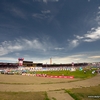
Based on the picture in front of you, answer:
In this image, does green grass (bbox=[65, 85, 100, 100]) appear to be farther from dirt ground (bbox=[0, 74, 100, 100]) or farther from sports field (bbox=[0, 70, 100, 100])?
sports field (bbox=[0, 70, 100, 100])

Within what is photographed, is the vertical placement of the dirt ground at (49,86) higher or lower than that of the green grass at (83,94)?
higher

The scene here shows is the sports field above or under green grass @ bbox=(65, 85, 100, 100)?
above

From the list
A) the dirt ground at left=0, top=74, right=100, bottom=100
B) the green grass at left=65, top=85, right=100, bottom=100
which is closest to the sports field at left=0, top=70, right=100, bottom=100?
the dirt ground at left=0, top=74, right=100, bottom=100

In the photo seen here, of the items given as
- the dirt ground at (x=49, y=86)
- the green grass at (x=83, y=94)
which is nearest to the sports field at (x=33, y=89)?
the dirt ground at (x=49, y=86)

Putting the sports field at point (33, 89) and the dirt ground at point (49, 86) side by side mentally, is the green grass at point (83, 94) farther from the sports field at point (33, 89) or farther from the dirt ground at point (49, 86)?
the sports field at point (33, 89)

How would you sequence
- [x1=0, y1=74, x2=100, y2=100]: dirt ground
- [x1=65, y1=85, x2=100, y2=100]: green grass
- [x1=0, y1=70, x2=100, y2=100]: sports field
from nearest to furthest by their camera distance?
[x1=65, y1=85, x2=100, y2=100]: green grass, [x1=0, y1=70, x2=100, y2=100]: sports field, [x1=0, y1=74, x2=100, y2=100]: dirt ground

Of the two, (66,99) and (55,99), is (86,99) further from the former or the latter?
(55,99)

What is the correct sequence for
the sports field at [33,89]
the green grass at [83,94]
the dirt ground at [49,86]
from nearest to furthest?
the green grass at [83,94] < the sports field at [33,89] < the dirt ground at [49,86]

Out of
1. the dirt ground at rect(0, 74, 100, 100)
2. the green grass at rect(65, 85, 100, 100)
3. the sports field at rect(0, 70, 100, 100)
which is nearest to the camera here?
the green grass at rect(65, 85, 100, 100)

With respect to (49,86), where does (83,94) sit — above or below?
below

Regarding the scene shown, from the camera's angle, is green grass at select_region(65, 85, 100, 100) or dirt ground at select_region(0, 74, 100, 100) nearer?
green grass at select_region(65, 85, 100, 100)

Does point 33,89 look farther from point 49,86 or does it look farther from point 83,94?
point 83,94

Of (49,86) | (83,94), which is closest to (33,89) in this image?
(49,86)

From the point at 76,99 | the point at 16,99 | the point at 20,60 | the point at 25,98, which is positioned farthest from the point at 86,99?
the point at 20,60
